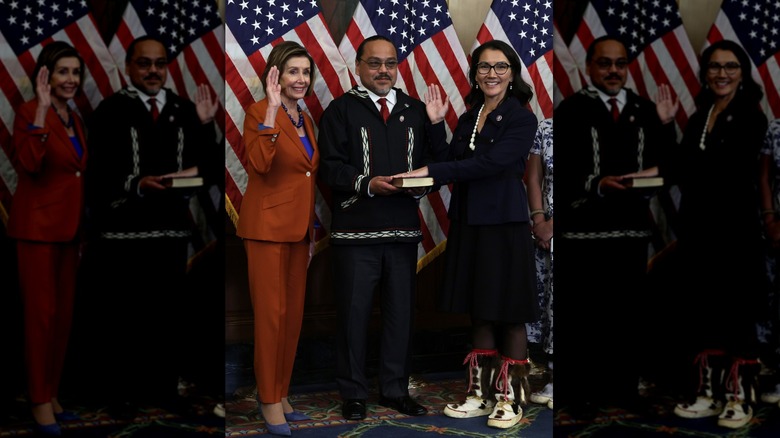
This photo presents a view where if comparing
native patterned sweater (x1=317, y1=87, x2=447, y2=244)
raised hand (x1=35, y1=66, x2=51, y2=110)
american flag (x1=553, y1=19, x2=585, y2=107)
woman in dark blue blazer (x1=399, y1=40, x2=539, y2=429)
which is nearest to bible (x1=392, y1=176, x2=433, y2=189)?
woman in dark blue blazer (x1=399, y1=40, x2=539, y2=429)

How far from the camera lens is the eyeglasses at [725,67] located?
241cm

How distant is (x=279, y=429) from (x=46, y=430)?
41.5 inches

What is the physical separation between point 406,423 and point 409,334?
1.44 ft

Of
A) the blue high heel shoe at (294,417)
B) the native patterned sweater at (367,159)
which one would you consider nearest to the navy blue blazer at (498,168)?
the native patterned sweater at (367,159)

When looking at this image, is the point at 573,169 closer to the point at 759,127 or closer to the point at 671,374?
the point at 671,374

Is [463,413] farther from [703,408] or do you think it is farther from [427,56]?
[427,56]

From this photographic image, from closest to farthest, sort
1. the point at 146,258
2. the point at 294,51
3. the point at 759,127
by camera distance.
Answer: the point at 146,258 → the point at 759,127 → the point at 294,51

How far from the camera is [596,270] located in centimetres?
175

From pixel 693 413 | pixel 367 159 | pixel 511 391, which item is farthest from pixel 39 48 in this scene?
pixel 693 413

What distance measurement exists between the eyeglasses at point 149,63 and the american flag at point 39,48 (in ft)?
1.62

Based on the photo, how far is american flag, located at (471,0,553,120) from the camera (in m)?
4.27

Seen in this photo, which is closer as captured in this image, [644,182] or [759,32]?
[644,182]

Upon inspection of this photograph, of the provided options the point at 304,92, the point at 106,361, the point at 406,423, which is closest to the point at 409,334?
the point at 406,423

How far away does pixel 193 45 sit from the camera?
5.90 feet
